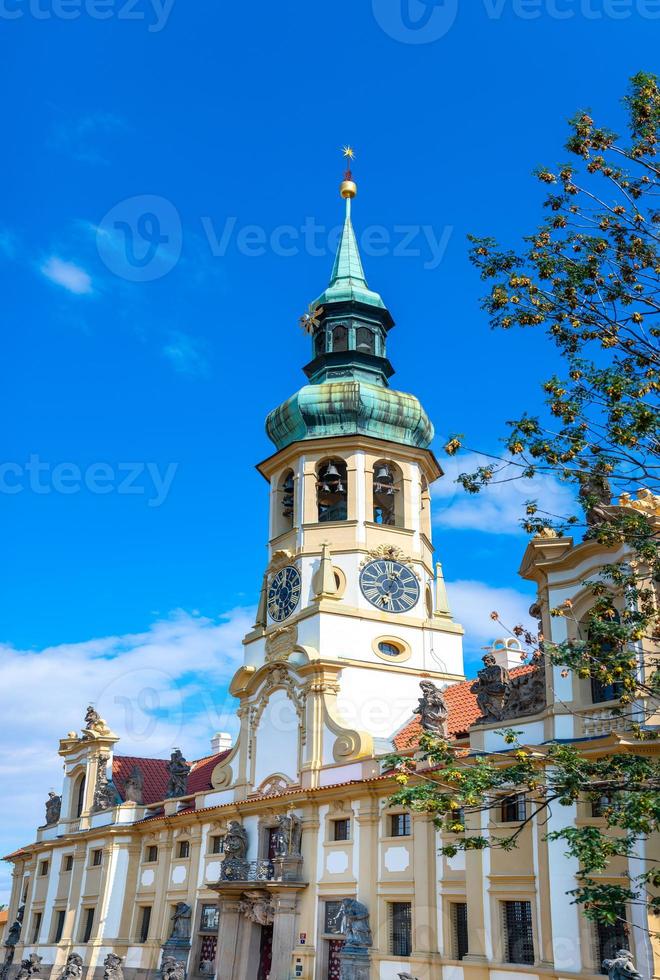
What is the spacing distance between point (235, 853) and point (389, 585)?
1018cm

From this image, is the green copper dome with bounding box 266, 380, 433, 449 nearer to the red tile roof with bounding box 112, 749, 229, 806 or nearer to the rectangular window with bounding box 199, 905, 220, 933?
the red tile roof with bounding box 112, 749, 229, 806

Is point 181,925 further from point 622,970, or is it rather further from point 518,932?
point 622,970

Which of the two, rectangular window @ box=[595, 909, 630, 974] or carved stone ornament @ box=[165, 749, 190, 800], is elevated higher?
carved stone ornament @ box=[165, 749, 190, 800]

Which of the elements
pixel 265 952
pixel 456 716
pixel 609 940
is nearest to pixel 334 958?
pixel 265 952

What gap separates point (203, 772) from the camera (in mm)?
42156

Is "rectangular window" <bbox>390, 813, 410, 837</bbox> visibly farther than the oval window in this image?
No

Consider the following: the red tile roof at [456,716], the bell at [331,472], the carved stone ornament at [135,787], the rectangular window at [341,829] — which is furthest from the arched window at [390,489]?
the carved stone ornament at [135,787]

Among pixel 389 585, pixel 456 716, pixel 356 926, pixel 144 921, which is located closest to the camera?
pixel 356 926

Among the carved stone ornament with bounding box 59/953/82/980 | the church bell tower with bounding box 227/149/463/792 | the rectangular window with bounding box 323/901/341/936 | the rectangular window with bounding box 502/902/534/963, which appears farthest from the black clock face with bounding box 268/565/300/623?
the rectangular window with bounding box 502/902/534/963

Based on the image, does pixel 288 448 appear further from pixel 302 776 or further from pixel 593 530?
pixel 593 530

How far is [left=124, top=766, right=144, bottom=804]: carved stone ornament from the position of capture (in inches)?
1609

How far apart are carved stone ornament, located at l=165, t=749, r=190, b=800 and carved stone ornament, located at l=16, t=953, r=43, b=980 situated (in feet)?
30.6

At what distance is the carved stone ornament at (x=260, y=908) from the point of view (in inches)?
1160

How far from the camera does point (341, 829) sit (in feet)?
94.5
